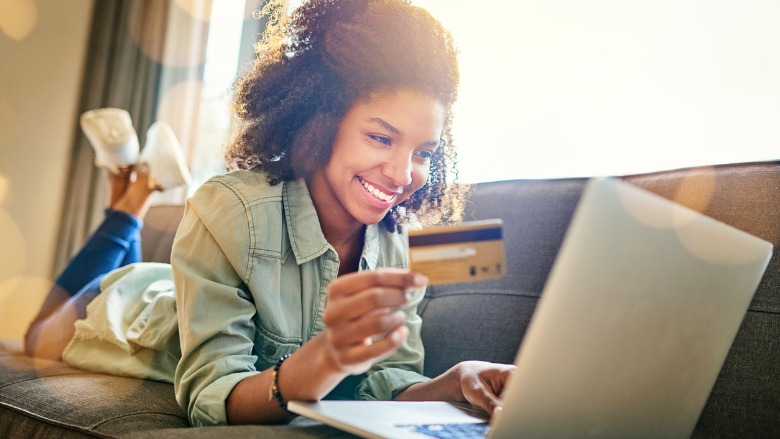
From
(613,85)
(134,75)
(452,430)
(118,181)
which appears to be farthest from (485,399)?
(134,75)

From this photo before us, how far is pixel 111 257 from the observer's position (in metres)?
2.13

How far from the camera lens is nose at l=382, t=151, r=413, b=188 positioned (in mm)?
1141

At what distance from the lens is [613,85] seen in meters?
2.13

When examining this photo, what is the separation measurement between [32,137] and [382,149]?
309 cm

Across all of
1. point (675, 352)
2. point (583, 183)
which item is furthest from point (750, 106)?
point (675, 352)

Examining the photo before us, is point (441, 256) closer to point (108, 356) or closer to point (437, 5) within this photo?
point (108, 356)

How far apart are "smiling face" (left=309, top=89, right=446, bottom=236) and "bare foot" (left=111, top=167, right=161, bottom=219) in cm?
123

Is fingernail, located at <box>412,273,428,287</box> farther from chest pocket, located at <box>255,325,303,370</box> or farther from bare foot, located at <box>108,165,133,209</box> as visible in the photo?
bare foot, located at <box>108,165,133,209</box>

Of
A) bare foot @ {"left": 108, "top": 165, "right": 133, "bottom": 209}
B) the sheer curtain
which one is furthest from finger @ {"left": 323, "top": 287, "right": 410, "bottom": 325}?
the sheer curtain

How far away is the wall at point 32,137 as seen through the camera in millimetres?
3539

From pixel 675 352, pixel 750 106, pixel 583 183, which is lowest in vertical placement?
pixel 675 352

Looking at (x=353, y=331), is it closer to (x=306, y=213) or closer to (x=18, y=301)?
(x=306, y=213)

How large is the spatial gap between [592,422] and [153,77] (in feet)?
11.2

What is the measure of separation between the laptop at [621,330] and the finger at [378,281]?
0.41ft
